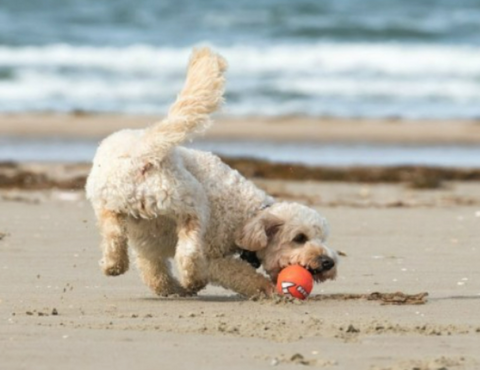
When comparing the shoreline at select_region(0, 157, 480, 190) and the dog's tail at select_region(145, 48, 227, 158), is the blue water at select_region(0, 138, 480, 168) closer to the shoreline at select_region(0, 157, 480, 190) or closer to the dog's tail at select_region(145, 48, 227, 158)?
the shoreline at select_region(0, 157, 480, 190)

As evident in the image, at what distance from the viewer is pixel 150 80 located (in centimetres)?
2602

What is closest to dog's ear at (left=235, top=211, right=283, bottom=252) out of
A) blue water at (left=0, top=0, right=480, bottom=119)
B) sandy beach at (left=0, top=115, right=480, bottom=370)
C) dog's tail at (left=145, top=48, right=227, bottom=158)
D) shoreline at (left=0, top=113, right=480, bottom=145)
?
sandy beach at (left=0, top=115, right=480, bottom=370)

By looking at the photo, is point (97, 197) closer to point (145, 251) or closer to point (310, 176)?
point (145, 251)

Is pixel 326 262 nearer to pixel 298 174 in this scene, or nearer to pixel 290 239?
pixel 290 239

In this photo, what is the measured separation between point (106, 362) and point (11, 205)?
636cm

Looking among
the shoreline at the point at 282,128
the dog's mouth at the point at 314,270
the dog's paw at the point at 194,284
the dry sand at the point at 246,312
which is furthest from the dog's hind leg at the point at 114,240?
the shoreline at the point at 282,128

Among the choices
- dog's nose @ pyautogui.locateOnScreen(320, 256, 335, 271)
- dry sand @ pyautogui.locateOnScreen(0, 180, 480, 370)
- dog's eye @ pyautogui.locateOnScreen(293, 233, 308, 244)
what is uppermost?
dog's eye @ pyautogui.locateOnScreen(293, 233, 308, 244)

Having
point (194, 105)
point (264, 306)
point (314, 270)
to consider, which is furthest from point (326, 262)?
point (194, 105)

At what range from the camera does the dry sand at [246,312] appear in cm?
527

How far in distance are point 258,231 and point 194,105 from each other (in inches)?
31.7

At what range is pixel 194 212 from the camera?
22.0ft

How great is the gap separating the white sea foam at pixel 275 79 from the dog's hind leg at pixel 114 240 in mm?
15695

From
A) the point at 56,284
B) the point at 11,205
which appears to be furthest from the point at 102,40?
the point at 56,284

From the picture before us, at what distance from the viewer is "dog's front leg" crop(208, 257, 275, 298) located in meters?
6.95
